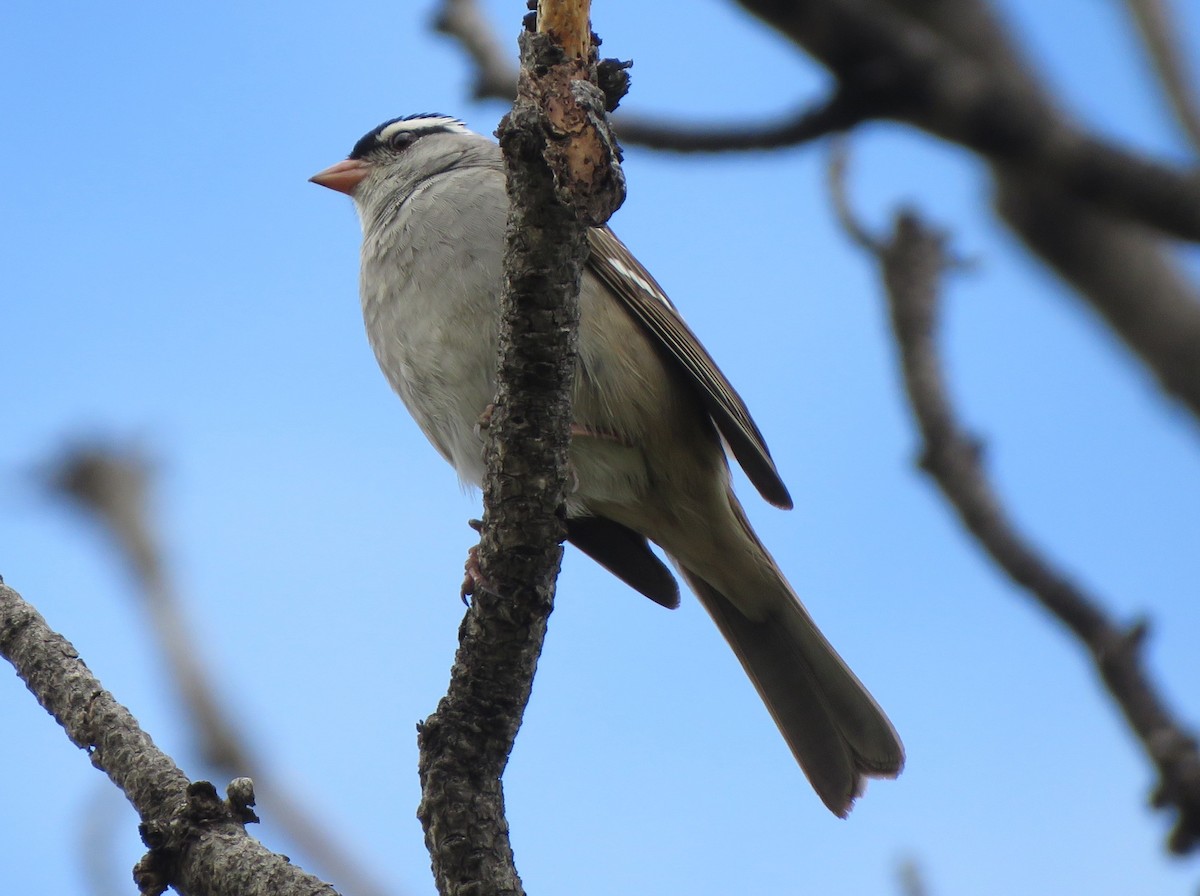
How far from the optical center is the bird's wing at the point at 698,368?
444 centimetres

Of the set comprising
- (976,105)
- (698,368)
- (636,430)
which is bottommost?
(976,105)

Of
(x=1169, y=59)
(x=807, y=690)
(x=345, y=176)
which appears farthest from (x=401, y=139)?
(x=1169, y=59)

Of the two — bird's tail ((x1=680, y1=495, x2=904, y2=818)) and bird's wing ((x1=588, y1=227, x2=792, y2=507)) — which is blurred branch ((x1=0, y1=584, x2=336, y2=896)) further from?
bird's tail ((x1=680, y1=495, x2=904, y2=818))

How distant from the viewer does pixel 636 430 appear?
176 inches

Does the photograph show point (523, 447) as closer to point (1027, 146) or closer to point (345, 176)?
point (1027, 146)

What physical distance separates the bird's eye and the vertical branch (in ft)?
11.6

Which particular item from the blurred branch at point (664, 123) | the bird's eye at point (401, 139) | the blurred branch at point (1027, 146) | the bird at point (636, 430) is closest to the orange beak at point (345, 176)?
the bird's eye at point (401, 139)

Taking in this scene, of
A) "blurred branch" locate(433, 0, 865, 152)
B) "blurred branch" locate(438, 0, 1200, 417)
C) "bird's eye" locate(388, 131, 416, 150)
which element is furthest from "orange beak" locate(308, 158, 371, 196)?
"blurred branch" locate(438, 0, 1200, 417)

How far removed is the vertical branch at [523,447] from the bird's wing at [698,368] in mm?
1480

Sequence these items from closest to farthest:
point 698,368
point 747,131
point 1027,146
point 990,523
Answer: point 1027,146 < point 990,523 < point 747,131 < point 698,368

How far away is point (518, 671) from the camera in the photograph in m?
3.07

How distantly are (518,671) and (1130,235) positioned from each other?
5.42 feet

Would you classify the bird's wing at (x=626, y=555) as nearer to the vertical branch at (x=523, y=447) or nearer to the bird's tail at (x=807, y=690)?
the bird's tail at (x=807, y=690)

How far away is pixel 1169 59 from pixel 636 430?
7.67ft
